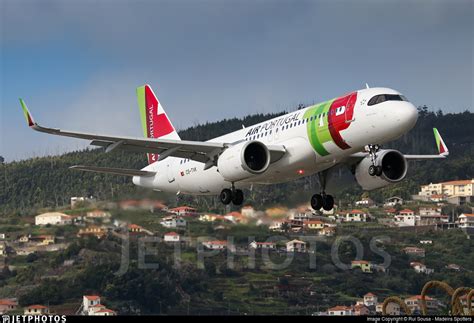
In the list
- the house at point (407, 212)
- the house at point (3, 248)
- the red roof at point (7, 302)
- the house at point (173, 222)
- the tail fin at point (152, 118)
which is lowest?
the red roof at point (7, 302)

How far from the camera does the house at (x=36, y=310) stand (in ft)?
168

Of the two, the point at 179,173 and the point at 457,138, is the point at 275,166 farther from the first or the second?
the point at 457,138

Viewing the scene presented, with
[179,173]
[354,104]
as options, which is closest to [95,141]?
[179,173]

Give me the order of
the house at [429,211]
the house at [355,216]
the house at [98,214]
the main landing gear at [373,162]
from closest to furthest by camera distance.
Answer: the main landing gear at [373,162]
the house at [98,214]
the house at [355,216]
the house at [429,211]

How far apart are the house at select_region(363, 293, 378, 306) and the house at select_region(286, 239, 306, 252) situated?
4315 millimetres

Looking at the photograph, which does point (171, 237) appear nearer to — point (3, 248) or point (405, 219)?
point (3, 248)

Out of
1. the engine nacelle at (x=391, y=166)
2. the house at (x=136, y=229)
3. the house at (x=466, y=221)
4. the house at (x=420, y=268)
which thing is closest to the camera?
the engine nacelle at (x=391, y=166)

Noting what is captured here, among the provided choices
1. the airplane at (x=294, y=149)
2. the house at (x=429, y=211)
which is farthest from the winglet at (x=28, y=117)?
the house at (x=429, y=211)

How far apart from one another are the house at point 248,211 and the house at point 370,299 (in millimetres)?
11742

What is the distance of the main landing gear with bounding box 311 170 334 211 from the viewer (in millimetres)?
48231

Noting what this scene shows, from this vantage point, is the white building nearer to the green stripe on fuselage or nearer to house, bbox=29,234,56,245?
house, bbox=29,234,56,245

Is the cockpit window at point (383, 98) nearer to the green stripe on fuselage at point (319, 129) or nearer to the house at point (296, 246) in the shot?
the green stripe on fuselage at point (319, 129)

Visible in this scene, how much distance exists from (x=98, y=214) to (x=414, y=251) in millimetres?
23720

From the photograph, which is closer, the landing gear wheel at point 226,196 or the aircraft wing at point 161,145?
the aircraft wing at point 161,145
